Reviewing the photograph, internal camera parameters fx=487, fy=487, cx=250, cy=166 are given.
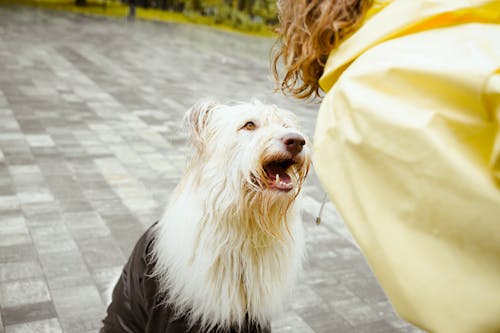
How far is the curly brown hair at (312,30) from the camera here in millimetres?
1468

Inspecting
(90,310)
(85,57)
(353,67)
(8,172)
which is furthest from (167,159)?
(85,57)

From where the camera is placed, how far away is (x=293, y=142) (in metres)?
2.27

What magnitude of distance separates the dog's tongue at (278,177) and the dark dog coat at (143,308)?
0.74 meters

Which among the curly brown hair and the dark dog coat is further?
the dark dog coat

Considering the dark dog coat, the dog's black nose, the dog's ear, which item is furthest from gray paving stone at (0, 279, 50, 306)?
the dog's black nose

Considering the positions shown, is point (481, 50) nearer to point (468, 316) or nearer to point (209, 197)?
point (468, 316)

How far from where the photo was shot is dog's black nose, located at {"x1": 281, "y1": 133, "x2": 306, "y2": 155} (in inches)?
89.3

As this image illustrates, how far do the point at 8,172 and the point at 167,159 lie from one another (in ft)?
6.30

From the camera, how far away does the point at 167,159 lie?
646 cm

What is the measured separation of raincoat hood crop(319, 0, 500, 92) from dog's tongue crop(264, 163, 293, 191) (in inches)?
35.2

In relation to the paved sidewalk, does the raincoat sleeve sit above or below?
above

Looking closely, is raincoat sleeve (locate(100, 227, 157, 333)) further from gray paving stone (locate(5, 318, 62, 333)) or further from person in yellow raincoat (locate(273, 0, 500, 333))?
person in yellow raincoat (locate(273, 0, 500, 333))

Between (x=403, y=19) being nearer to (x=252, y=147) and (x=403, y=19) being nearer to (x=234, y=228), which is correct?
(x=252, y=147)

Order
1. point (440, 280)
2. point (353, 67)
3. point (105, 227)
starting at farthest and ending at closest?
point (105, 227) → point (353, 67) → point (440, 280)
